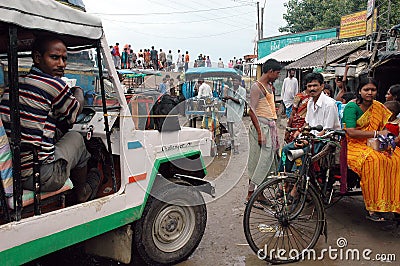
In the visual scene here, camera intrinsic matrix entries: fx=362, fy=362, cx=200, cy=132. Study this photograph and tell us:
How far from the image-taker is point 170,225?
3.27 meters

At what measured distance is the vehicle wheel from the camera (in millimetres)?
3055

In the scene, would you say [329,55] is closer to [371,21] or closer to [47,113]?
[371,21]

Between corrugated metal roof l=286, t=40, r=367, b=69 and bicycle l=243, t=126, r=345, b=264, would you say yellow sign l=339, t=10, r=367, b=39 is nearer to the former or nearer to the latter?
corrugated metal roof l=286, t=40, r=367, b=69

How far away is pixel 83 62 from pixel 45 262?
1.90m

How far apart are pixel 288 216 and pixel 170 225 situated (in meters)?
1.13

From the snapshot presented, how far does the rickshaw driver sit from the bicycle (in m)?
1.65

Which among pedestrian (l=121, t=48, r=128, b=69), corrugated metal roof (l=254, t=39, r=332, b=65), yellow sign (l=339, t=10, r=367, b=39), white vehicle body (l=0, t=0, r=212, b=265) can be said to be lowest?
white vehicle body (l=0, t=0, r=212, b=265)

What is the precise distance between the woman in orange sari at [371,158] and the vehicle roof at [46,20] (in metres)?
2.90

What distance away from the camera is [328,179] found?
3.93 metres

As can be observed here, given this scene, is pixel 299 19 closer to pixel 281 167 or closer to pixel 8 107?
pixel 281 167

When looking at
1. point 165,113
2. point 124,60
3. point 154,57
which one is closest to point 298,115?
point 165,113

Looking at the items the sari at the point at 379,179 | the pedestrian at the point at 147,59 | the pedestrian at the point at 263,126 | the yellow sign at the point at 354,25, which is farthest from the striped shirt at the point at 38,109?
the pedestrian at the point at 147,59

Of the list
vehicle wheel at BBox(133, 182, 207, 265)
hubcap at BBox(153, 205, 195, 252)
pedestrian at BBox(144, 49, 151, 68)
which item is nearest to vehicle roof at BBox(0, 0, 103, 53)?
vehicle wheel at BBox(133, 182, 207, 265)

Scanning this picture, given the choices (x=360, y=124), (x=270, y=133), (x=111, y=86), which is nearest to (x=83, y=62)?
(x=111, y=86)
